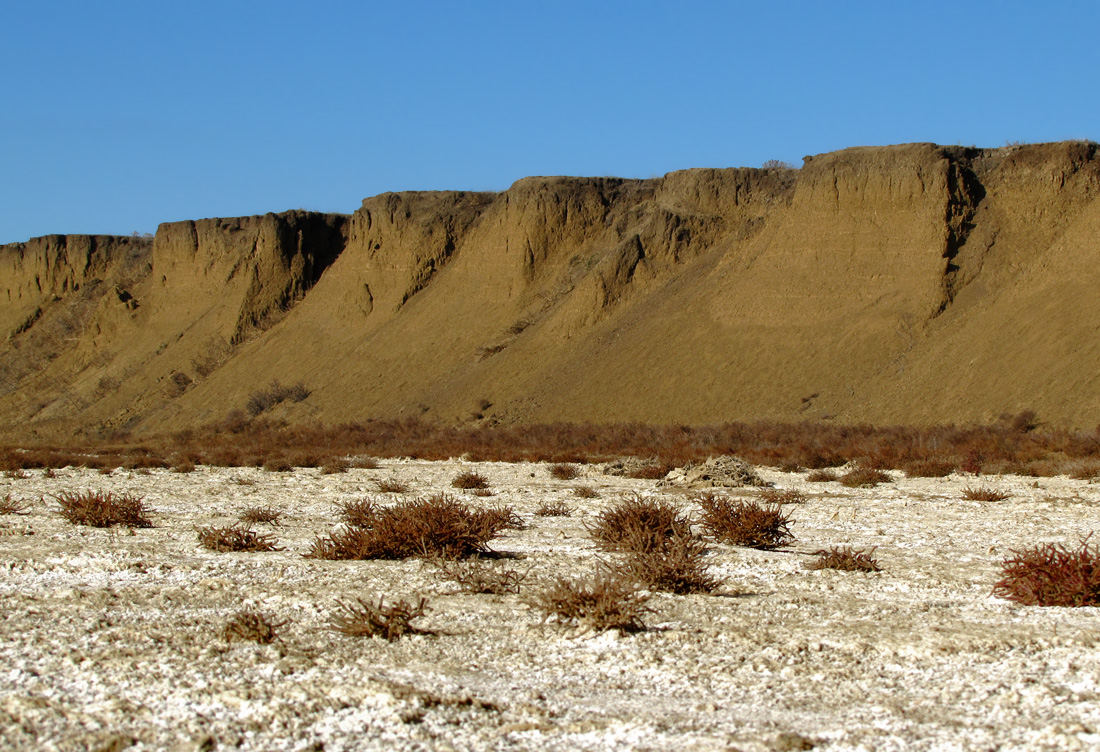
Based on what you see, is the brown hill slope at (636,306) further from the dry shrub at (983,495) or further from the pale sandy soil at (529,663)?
the pale sandy soil at (529,663)

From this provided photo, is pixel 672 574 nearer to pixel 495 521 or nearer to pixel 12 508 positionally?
pixel 495 521

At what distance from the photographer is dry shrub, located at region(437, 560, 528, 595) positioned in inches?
308

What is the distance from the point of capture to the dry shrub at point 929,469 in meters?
20.9

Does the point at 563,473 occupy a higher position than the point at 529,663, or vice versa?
the point at 529,663

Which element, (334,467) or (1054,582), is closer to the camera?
(1054,582)

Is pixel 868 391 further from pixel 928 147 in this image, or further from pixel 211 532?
pixel 211 532

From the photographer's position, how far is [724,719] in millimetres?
4840

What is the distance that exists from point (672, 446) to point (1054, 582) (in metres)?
23.1

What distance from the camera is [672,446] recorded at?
3056cm

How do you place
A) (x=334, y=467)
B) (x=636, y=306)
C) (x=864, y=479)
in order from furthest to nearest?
(x=636, y=306)
(x=334, y=467)
(x=864, y=479)

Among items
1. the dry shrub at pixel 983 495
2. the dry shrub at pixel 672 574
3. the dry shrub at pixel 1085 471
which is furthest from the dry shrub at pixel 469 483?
the dry shrub at pixel 1085 471

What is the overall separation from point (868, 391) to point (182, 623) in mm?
32774

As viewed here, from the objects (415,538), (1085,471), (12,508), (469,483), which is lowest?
(12,508)

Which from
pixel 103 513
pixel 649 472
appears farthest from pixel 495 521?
pixel 649 472
